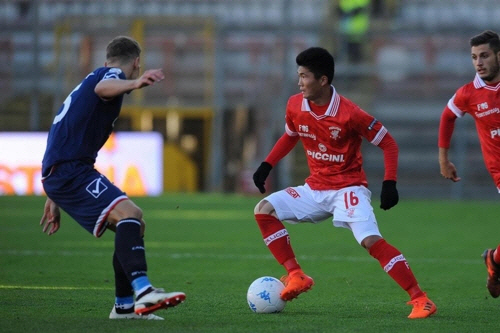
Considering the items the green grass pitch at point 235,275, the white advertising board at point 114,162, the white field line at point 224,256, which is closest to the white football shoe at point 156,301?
the green grass pitch at point 235,275

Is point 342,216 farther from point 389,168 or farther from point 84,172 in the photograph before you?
point 84,172

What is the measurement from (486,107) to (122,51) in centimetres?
263

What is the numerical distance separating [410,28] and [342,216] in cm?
1777

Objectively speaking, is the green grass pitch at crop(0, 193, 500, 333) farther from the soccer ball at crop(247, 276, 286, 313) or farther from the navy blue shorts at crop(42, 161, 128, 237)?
the navy blue shorts at crop(42, 161, 128, 237)

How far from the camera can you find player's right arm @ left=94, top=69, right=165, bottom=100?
201 inches

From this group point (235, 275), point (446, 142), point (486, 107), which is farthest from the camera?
point (235, 275)

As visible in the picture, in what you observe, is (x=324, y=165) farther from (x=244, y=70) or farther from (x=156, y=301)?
(x=244, y=70)

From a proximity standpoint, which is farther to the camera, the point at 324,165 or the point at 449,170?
the point at 449,170

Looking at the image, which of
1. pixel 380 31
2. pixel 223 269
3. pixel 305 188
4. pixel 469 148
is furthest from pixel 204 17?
pixel 305 188

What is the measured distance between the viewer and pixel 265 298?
6.15m

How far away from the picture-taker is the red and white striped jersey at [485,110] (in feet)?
22.5

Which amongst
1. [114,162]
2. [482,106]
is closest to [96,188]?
[482,106]

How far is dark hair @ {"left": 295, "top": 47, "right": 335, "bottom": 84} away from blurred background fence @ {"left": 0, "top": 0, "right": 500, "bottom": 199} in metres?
15.5

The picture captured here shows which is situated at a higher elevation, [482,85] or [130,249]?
[482,85]
